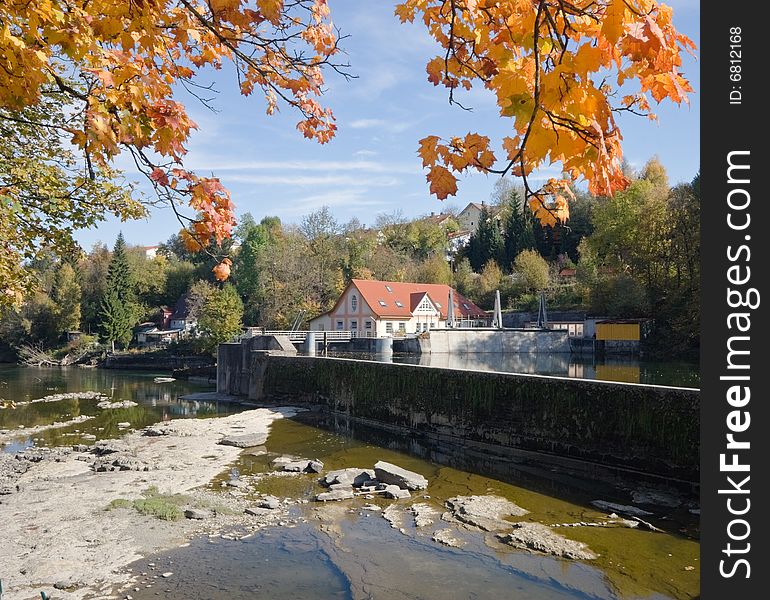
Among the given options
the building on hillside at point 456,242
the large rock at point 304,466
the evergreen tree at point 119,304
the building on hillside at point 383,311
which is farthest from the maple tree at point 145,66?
the building on hillside at point 456,242

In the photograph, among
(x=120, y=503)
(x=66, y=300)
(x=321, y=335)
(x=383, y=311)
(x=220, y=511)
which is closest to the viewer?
(x=220, y=511)

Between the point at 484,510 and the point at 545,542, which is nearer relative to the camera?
A: the point at 545,542

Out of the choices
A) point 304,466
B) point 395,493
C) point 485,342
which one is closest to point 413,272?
point 485,342

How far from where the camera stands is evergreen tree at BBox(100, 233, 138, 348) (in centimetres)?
5878

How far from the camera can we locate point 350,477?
46.1ft

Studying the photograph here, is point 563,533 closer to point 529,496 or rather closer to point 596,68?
point 529,496

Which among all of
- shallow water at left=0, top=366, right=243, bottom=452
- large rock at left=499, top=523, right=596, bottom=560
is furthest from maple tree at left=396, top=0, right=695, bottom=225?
shallow water at left=0, top=366, right=243, bottom=452

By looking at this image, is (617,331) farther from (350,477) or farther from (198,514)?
(198,514)

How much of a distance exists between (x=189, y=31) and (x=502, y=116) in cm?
230

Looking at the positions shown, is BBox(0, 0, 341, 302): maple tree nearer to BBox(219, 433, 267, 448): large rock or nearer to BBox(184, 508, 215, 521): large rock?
BBox(184, 508, 215, 521): large rock

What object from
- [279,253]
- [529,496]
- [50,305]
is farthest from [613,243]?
[50,305]

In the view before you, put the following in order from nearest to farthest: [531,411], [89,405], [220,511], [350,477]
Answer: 1. [220,511]
2. [350,477]
3. [531,411]
4. [89,405]

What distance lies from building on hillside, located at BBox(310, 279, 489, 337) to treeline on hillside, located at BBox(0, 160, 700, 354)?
4.79 m

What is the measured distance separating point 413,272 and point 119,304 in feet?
102
